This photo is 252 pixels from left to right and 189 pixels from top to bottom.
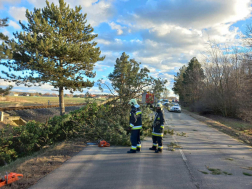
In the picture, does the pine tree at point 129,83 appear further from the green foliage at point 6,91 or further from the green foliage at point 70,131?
the green foliage at point 6,91

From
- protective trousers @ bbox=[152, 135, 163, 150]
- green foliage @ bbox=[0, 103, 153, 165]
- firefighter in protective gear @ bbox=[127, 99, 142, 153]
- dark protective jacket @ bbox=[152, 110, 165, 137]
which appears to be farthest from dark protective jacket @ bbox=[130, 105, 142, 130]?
green foliage @ bbox=[0, 103, 153, 165]

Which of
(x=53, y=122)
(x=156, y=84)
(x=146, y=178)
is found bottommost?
(x=146, y=178)

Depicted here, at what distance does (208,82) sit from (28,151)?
2877cm

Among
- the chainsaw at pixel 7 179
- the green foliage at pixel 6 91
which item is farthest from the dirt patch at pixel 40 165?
the green foliage at pixel 6 91

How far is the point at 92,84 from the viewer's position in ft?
60.8

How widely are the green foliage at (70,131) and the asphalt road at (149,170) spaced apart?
1.57 metres

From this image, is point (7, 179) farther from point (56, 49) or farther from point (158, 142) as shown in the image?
point (56, 49)

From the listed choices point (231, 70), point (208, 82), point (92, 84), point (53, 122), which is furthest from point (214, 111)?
point (53, 122)

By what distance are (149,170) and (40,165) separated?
3.20 m

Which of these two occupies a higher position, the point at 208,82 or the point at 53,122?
the point at 208,82

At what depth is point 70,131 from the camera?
9281mm

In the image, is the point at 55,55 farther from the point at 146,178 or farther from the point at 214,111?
the point at 214,111

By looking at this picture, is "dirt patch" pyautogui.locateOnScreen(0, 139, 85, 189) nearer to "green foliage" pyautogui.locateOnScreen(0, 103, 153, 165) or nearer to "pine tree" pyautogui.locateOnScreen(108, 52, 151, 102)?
"green foliage" pyautogui.locateOnScreen(0, 103, 153, 165)

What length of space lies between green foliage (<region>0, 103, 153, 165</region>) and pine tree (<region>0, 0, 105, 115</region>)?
6514mm
